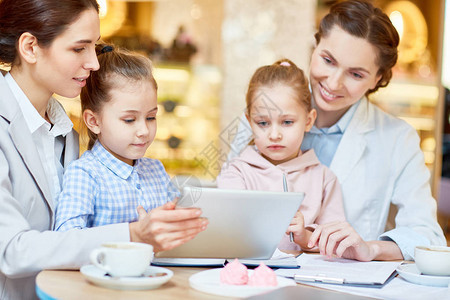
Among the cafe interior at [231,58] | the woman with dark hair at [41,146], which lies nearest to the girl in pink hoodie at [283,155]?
the woman with dark hair at [41,146]

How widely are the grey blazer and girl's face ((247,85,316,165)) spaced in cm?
64

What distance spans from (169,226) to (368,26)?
122 cm

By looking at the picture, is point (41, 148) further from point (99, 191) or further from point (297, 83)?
point (297, 83)

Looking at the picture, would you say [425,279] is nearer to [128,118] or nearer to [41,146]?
[128,118]

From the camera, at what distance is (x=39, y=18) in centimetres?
151

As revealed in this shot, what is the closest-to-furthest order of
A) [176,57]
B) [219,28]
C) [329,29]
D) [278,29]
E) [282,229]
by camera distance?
1. [282,229]
2. [329,29]
3. [278,29]
4. [176,57]
5. [219,28]

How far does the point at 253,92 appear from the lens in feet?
6.46

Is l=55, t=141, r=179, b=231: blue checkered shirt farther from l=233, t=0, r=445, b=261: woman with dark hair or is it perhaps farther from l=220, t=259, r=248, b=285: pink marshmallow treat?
l=233, t=0, r=445, b=261: woman with dark hair

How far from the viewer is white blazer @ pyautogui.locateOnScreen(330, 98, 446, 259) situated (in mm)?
2131

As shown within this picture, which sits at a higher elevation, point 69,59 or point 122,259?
point 69,59

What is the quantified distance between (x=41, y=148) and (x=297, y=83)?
0.88 metres

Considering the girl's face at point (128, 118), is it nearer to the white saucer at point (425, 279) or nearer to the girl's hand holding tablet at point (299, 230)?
the girl's hand holding tablet at point (299, 230)

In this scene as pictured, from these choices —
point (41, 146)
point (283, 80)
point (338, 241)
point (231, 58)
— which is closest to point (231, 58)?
point (231, 58)

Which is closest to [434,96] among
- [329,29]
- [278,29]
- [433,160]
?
[433,160]
